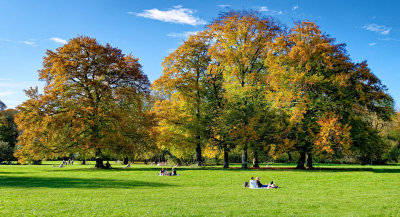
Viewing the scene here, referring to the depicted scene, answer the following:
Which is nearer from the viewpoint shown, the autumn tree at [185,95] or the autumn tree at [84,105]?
the autumn tree at [84,105]

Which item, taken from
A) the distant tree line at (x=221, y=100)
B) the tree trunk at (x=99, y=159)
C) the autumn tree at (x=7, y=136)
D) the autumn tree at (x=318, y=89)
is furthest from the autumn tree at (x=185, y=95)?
the autumn tree at (x=7, y=136)


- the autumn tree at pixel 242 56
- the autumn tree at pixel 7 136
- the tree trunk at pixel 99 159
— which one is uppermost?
the autumn tree at pixel 242 56

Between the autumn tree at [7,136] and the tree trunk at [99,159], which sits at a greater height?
the autumn tree at [7,136]

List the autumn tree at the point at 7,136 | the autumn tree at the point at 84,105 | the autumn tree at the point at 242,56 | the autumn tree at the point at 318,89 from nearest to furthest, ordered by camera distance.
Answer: the autumn tree at the point at 318,89, the autumn tree at the point at 84,105, the autumn tree at the point at 242,56, the autumn tree at the point at 7,136

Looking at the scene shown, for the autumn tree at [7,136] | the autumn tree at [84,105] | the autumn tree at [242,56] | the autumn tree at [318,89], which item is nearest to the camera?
the autumn tree at [318,89]

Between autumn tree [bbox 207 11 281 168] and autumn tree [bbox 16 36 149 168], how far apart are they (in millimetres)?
10616

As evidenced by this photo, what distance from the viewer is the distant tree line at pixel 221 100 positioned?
114 ft

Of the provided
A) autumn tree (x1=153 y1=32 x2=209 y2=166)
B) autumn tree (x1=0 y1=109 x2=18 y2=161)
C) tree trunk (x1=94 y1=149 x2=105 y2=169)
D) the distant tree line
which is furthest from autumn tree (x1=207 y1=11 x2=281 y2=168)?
autumn tree (x1=0 y1=109 x2=18 y2=161)

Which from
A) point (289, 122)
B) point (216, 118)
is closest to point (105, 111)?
point (216, 118)

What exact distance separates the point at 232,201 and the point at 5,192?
1185 cm

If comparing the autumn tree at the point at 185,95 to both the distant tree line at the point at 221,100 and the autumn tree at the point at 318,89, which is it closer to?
the distant tree line at the point at 221,100

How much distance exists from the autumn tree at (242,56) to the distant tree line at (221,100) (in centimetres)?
12

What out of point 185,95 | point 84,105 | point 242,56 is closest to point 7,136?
point 84,105

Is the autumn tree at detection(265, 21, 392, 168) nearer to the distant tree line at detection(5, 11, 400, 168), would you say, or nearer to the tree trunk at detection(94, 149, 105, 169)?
the distant tree line at detection(5, 11, 400, 168)
